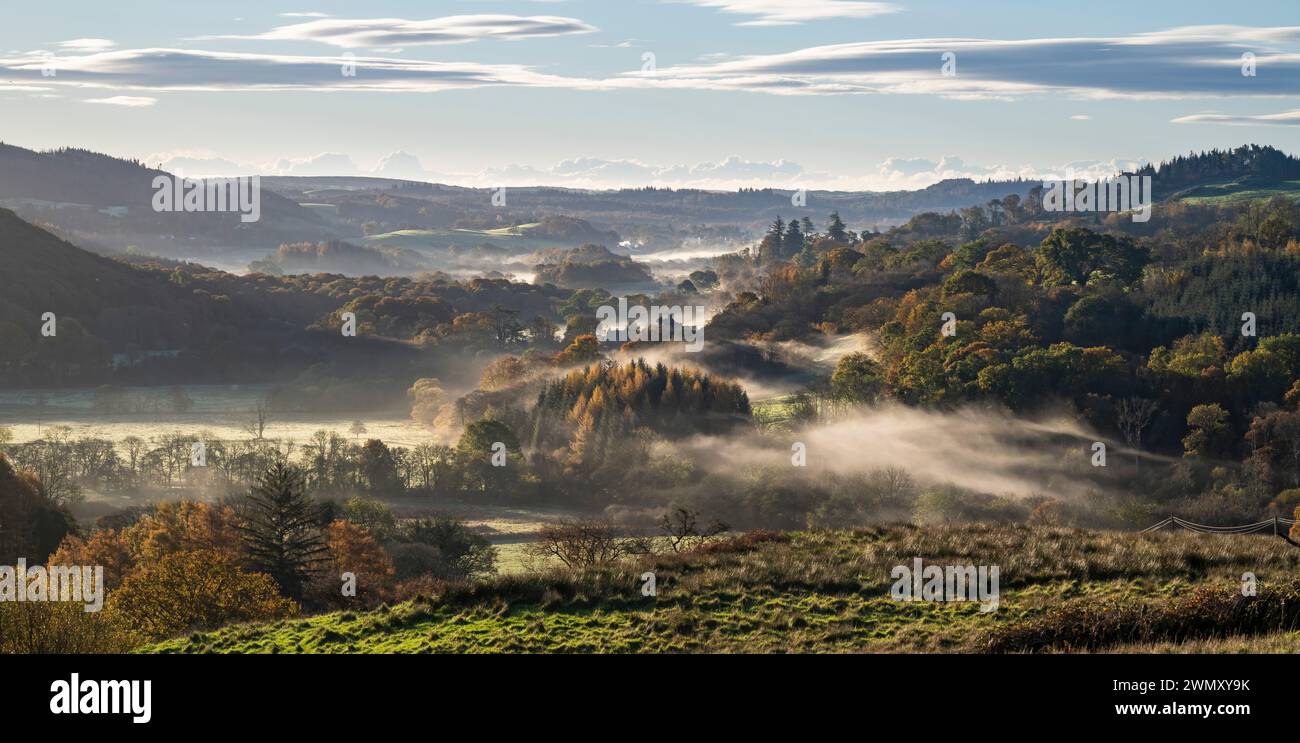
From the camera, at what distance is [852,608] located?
112 feet

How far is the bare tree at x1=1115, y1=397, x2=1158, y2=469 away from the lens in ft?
422

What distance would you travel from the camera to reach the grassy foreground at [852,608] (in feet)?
91.9

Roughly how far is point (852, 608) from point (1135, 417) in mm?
105762

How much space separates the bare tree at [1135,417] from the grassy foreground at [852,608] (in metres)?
91.3

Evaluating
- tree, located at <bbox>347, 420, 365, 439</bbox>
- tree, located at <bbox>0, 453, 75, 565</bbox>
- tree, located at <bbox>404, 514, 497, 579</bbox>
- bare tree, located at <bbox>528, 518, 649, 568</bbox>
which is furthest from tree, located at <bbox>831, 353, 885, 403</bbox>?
tree, located at <bbox>0, 453, 75, 565</bbox>

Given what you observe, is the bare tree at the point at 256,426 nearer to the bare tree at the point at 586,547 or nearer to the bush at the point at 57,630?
the bare tree at the point at 586,547

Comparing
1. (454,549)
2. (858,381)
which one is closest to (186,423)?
(858,381)

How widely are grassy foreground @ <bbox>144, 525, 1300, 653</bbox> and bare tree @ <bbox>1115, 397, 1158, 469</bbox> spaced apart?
91324 millimetres

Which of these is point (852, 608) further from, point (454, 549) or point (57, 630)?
point (454, 549)

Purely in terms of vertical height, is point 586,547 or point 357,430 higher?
point 586,547

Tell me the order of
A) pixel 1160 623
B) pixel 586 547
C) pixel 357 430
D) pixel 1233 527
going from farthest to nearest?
pixel 357 430, pixel 1233 527, pixel 586 547, pixel 1160 623

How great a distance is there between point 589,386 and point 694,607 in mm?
115869

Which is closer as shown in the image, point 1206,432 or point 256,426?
point 1206,432

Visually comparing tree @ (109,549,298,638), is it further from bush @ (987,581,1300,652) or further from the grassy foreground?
bush @ (987,581,1300,652)
